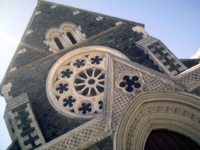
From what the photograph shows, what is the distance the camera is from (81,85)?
900 centimetres

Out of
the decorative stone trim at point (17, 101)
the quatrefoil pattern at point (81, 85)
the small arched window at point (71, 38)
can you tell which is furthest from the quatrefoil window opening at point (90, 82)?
the small arched window at point (71, 38)

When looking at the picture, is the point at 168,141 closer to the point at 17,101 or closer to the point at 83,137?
the point at 83,137

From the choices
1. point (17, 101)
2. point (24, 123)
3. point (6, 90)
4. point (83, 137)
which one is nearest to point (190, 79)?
point (83, 137)

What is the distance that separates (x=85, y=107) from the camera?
8.17 meters

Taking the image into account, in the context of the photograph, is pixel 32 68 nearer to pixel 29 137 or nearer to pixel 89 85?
pixel 89 85

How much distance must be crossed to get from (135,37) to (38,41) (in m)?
5.41

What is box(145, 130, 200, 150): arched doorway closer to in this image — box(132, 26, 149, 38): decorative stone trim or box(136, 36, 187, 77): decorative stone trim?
box(136, 36, 187, 77): decorative stone trim

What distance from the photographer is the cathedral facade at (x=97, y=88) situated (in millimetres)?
6363

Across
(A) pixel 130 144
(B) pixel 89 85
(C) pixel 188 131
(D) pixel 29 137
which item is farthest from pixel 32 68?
(C) pixel 188 131

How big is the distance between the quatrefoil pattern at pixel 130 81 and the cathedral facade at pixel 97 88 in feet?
0.12

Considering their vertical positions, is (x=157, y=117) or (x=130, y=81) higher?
(x=130, y=81)

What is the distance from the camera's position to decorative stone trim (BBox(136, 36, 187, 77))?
25.4 ft

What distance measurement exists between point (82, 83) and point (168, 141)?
427 centimetres

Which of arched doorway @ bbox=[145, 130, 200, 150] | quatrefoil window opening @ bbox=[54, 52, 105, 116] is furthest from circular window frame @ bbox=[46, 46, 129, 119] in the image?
arched doorway @ bbox=[145, 130, 200, 150]
